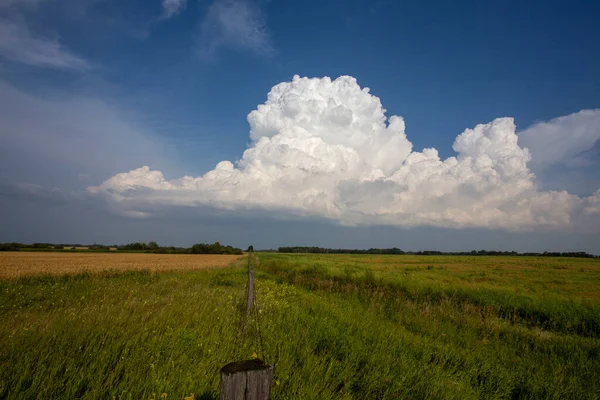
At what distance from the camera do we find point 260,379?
1892mm

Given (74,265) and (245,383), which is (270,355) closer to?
(245,383)

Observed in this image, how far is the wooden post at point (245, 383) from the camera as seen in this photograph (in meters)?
1.83

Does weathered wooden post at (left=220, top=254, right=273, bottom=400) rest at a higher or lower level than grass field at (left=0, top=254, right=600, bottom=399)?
higher

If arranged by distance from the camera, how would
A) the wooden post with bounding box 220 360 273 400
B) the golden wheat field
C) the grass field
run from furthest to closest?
1. the golden wheat field
2. the grass field
3. the wooden post with bounding box 220 360 273 400

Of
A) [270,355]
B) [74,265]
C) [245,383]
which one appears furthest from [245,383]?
[74,265]

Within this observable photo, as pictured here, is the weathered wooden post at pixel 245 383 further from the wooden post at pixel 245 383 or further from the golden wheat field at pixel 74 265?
the golden wheat field at pixel 74 265

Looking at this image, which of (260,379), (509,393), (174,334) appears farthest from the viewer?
(509,393)

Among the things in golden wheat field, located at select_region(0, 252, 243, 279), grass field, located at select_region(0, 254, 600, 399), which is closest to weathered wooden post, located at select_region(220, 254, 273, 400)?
grass field, located at select_region(0, 254, 600, 399)

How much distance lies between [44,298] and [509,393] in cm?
1410

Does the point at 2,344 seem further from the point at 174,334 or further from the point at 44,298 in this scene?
the point at 44,298

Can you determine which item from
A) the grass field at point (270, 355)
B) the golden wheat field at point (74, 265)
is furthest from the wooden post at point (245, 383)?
the golden wheat field at point (74, 265)

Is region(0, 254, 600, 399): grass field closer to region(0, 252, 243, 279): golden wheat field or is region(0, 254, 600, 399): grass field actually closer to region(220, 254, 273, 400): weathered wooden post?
region(220, 254, 273, 400): weathered wooden post

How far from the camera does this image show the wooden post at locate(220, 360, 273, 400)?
1833 millimetres

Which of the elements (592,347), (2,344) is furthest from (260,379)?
(592,347)
